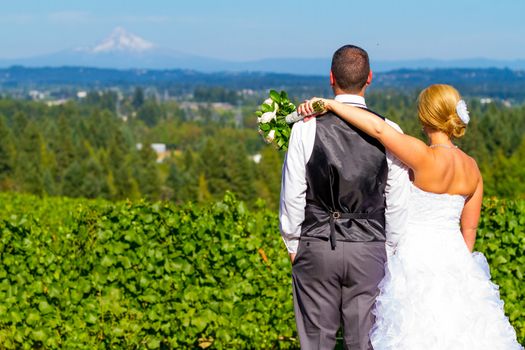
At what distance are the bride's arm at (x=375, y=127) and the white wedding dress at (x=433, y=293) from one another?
0.42m

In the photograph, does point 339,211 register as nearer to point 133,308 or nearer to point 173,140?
point 133,308

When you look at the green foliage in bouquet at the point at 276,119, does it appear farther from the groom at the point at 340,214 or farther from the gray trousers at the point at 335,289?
the gray trousers at the point at 335,289

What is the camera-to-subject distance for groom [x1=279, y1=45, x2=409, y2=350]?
4504 millimetres

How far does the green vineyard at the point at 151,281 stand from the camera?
276 inches

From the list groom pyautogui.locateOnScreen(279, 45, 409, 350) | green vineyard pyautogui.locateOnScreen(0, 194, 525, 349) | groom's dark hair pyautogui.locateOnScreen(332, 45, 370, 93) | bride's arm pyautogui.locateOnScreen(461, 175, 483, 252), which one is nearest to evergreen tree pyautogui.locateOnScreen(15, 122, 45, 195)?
green vineyard pyautogui.locateOnScreen(0, 194, 525, 349)

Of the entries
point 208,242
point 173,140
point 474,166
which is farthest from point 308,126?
point 173,140

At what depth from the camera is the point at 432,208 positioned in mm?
4859

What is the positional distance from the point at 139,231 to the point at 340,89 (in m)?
3.26

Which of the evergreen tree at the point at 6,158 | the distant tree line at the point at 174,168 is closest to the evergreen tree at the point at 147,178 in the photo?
the distant tree line at the point at 174,168

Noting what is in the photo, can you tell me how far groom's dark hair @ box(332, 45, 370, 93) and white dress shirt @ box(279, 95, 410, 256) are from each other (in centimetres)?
7

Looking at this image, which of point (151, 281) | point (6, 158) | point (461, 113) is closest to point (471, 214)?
point (461, 113)

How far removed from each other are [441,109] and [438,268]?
990mm

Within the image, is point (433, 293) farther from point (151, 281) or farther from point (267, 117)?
point (151, 281)

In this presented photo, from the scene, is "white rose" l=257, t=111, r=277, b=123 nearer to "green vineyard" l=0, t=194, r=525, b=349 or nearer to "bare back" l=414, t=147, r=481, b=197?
"bare back" l=414, t=147, r=481, b=197
